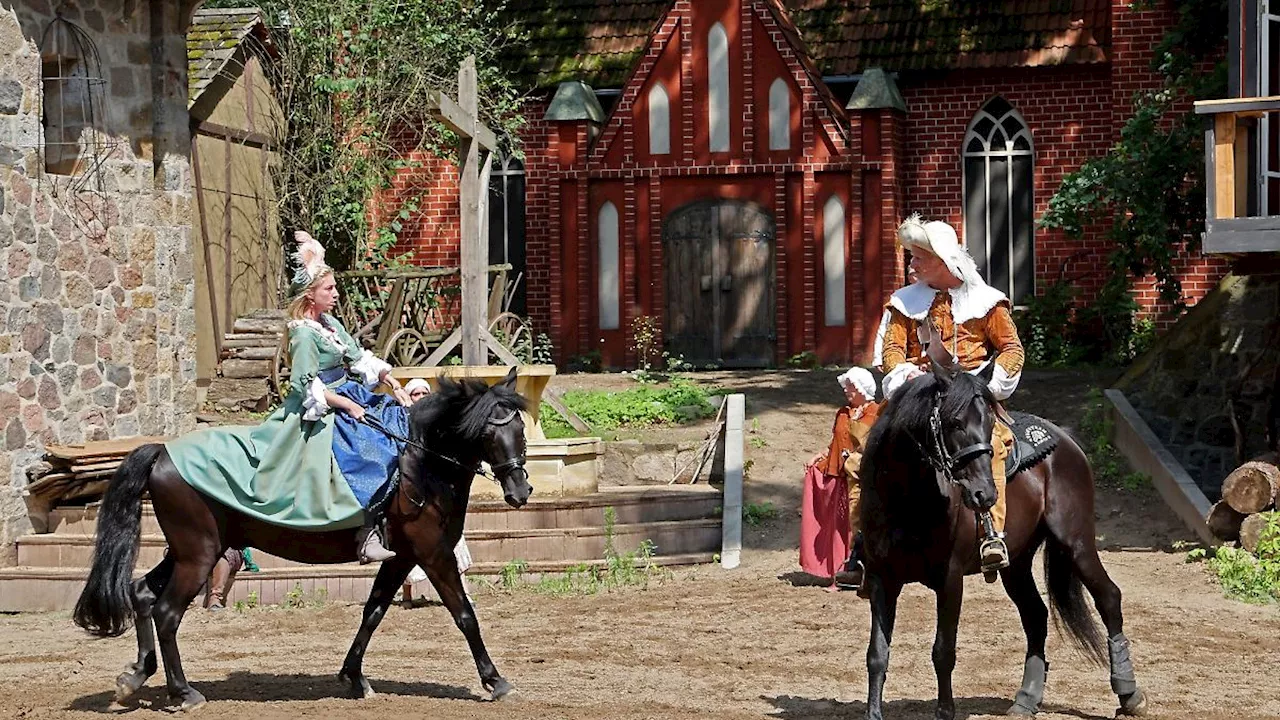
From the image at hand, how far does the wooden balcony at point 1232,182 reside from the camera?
12.4 m

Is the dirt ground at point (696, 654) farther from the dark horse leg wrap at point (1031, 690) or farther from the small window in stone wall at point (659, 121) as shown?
the small window in stone wall at point (659, 121)

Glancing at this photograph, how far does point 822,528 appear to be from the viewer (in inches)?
477

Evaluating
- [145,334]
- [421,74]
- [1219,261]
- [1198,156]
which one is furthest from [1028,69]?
[145,334]

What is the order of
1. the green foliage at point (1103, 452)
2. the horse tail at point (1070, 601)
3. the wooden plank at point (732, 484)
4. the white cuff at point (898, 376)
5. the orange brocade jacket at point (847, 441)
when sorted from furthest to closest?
the green foliage at point (1103, 452)
the wooden plank at point (732, 484)
the orange brocade jacket at point (847, 441)
the horse tail at point (1070, 601)
the white cuff at point (898, 376)

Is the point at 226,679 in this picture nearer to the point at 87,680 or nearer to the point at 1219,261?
the point at 87,680

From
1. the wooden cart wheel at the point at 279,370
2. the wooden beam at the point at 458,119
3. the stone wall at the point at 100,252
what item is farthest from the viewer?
the wooden cart wheel at the point at 279,370

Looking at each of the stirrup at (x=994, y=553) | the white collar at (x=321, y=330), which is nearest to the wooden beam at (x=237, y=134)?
the white collar at (x=321, y=330)

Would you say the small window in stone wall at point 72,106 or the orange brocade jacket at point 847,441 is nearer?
the orange brocade jacket at point 847,441

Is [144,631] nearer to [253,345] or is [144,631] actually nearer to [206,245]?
[253,345]

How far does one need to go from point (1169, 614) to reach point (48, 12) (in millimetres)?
9720

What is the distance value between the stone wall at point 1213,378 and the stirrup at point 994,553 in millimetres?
7234

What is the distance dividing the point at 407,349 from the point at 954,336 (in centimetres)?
1227

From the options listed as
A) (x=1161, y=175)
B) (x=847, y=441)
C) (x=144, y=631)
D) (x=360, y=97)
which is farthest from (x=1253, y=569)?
(x=360, y=97)

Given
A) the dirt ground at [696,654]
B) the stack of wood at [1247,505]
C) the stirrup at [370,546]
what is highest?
the stirrup at [370,546]
